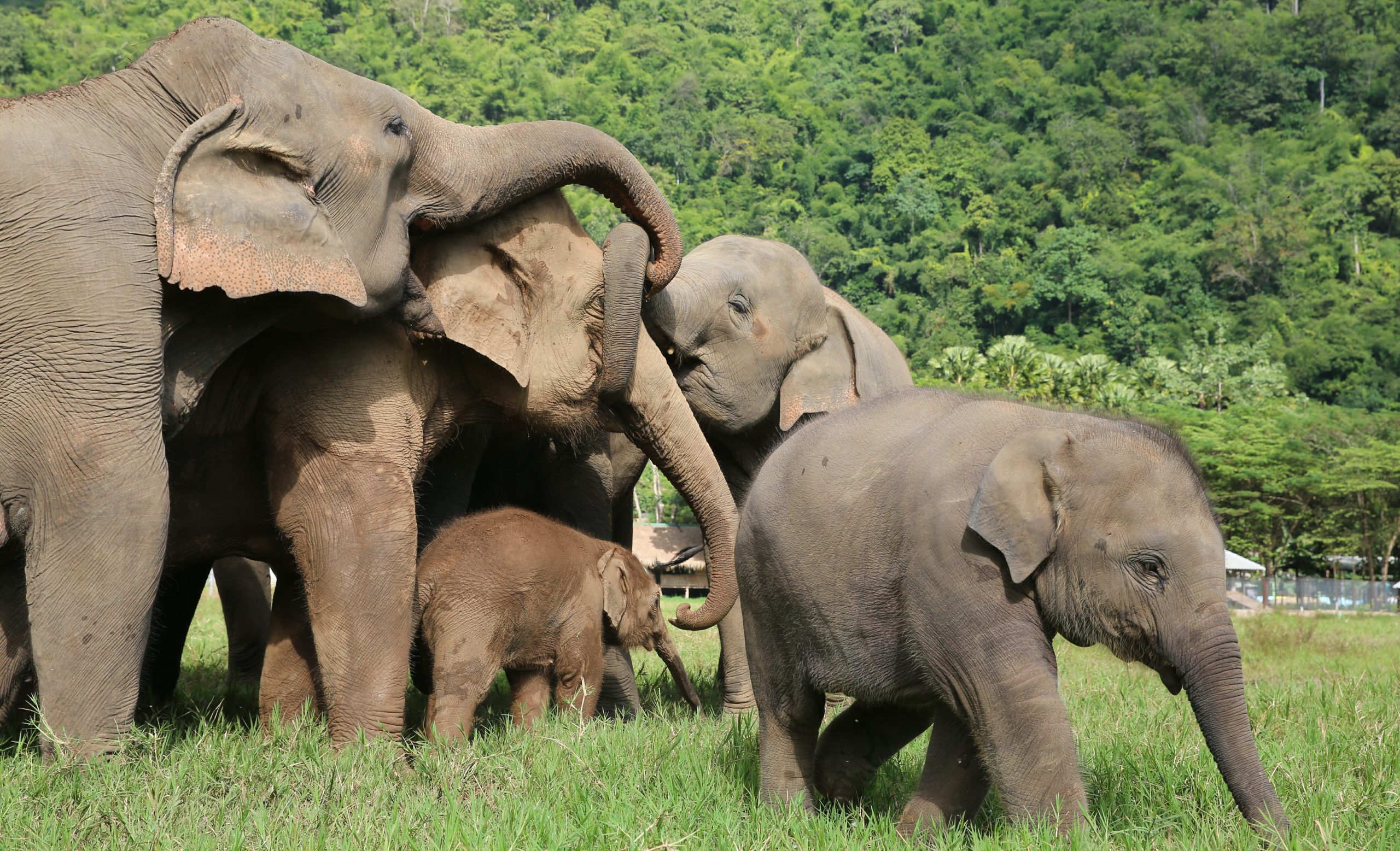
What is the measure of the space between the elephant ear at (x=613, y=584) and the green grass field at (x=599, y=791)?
67cm

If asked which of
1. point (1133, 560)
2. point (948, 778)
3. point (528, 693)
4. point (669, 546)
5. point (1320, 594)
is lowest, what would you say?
point (1320, 594)

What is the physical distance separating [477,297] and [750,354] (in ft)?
8.10

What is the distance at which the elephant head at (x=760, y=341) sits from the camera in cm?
840

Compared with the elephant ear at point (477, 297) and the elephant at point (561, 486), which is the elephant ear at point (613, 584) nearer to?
the elephant at point (561, 486)

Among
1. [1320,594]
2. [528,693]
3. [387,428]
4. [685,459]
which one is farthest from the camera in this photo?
[1320,594]

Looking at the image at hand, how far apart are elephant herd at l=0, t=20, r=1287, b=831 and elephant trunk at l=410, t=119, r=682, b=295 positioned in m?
0.02

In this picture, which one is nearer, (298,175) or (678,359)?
(298,175)

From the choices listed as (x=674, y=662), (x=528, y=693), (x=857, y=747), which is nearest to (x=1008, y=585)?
(x=857, y=747)

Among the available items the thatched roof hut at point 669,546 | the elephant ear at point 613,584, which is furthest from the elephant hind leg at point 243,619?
the thatched roof hut at point 669,546

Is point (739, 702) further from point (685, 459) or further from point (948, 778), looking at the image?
point (948, 778)

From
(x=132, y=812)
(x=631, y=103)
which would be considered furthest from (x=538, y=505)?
(x=631, y=103)

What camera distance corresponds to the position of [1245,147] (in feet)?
367

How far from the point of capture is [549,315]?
677 centimetres

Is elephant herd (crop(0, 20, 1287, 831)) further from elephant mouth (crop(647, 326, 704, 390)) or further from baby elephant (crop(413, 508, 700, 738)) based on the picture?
elephant mouth (crop(647, 326, 704, 390))
